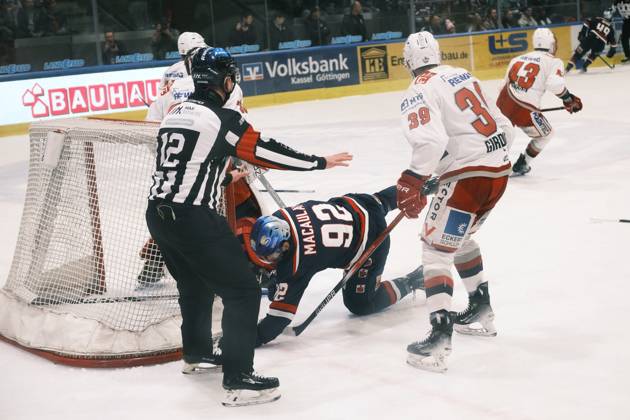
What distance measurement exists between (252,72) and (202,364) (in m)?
11.1

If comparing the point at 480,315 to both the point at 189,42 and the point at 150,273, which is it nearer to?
the point at 150,273

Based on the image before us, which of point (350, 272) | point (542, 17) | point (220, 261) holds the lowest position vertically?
point (350, 272)

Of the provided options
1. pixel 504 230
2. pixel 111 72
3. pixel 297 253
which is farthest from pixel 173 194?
pixel 111 72

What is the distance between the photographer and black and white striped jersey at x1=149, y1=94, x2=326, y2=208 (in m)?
3.42

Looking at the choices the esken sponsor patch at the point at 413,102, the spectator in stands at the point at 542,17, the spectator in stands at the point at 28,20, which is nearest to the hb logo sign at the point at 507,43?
the spectator in stands at the point at 542,17

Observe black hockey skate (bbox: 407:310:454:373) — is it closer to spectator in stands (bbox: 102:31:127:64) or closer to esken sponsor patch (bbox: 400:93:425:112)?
esken sponsor patch (bbox: 400:93:425:112)

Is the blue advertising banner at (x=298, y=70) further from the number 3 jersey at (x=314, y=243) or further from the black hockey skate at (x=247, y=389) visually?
the black hockey skate at (x=247, y=389)

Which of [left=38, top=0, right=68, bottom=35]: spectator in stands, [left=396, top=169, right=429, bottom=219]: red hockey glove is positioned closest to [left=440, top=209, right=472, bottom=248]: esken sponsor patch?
[left=396, top=169, right=429, bottom=219]: red hockey glove

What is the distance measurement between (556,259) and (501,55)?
1212 centimetres

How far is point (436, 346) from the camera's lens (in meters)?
3.77

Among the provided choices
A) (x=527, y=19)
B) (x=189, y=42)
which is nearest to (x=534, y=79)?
(x=189, y=42)

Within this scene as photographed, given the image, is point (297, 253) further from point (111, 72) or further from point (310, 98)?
point (310, 98)

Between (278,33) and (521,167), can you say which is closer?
(521,167)

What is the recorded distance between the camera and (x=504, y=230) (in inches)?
246
